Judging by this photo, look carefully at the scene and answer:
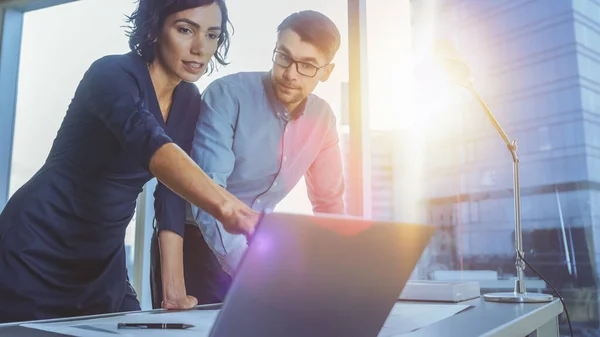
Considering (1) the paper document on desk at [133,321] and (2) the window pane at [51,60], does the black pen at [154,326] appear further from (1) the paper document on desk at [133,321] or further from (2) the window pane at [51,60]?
(2) the window pane at [51,60]

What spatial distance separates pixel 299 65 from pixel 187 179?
1.01 meters

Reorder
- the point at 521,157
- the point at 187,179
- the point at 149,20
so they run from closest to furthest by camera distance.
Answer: the point at 187,179
the point at 149,20
the point at 521,157

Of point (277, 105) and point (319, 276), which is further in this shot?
point (277, 105)

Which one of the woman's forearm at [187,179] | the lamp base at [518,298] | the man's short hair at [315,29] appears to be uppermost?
the man's short hair at [315,29]

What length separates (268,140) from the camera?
179cm

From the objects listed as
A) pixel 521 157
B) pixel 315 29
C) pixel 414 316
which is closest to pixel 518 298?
pixel 414 316

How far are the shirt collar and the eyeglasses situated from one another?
6 cm

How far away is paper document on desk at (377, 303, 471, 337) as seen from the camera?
0.78 m

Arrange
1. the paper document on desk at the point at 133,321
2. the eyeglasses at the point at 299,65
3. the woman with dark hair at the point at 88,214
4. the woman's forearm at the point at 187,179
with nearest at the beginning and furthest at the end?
the paper document on desk at the point at 133,321 → the woman's forearm at the point at 187,179 → the woman with dark hair at the point at 88,214 → the eyeglasses at the point at 299,65

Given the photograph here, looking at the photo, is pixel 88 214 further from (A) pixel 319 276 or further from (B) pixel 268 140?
(A) pixel 319 276

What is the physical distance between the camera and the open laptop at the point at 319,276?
473 millimetres

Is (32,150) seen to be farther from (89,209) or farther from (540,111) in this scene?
(540,111)

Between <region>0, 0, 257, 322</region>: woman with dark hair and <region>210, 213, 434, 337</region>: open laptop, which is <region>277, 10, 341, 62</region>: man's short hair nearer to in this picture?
<region>0, 0, 257, 322</region>: woman with dark hair

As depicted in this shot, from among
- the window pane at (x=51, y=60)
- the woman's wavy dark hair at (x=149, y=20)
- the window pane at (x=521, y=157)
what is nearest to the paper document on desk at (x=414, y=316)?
the window pane at (x=521, y=157)
